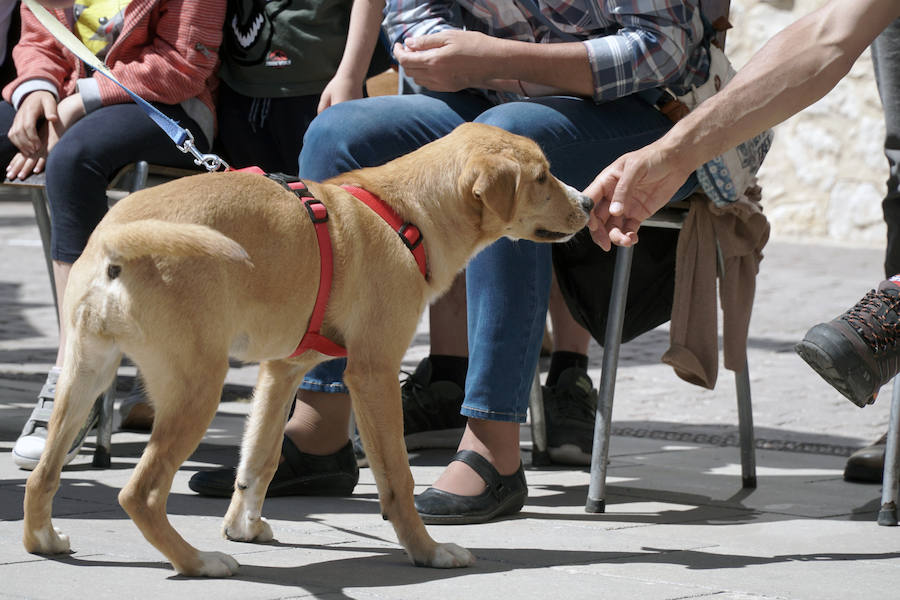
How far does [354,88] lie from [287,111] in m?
0.42

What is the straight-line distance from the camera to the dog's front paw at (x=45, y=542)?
116 inches

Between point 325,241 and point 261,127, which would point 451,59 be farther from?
point 261,127

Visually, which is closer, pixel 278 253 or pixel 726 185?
pixel 278 253

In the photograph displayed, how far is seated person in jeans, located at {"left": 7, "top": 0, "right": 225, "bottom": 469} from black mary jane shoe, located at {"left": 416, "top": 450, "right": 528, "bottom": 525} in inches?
45.4

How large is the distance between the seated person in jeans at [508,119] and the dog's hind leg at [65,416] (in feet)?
3.49

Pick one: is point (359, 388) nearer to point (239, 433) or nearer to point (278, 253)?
point (278, 253)

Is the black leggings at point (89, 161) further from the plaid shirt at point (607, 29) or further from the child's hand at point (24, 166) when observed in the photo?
the plaid shirt at point (607, 29)

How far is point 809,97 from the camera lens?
11.5 feet

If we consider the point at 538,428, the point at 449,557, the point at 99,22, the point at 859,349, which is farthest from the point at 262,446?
the point at 99,22

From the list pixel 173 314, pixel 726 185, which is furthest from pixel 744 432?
pixel 173 314

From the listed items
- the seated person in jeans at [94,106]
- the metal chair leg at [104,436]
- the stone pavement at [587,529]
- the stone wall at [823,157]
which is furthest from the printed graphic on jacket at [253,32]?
the stone wall at [823,157]

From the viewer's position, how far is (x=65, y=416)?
2.90 meters

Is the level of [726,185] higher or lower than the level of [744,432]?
higher

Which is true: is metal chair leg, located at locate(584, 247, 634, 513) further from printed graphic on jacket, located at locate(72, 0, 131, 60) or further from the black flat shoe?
printed graphic on jacket, located at locate(72, 0, 131, 60)
